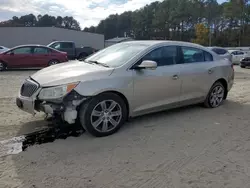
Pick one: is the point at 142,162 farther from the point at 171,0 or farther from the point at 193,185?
the point at 171,0

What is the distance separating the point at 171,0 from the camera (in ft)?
267

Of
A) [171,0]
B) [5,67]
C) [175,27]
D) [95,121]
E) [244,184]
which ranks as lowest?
[244,184]

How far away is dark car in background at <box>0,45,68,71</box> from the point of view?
46.2ft

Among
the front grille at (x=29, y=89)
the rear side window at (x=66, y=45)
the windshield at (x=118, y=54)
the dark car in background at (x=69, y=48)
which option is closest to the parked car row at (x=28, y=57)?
the dark car in background at (x=69, y=48)

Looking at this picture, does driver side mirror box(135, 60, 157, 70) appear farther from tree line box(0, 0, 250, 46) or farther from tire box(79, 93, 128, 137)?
→ tree line box(0, 0, 250, 46)

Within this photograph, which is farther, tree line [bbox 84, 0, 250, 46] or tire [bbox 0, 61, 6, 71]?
tree line [bbox 84, 0, 250, 46]

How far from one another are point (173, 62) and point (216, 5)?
2844 inches

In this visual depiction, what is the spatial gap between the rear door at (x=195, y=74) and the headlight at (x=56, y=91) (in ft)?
7.78

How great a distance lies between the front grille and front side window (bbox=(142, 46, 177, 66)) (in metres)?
1.99

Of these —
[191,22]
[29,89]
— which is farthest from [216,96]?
[191,22]

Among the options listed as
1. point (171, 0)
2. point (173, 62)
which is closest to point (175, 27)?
point (171, 0)

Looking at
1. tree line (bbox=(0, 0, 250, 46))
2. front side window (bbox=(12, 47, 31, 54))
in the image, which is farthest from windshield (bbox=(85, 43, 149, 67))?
tree line (bbox=(0, 0, 250, 46))

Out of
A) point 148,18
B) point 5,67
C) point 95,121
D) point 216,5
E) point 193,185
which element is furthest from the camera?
point 148,18

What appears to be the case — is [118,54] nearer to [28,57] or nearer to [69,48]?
[28,57]
